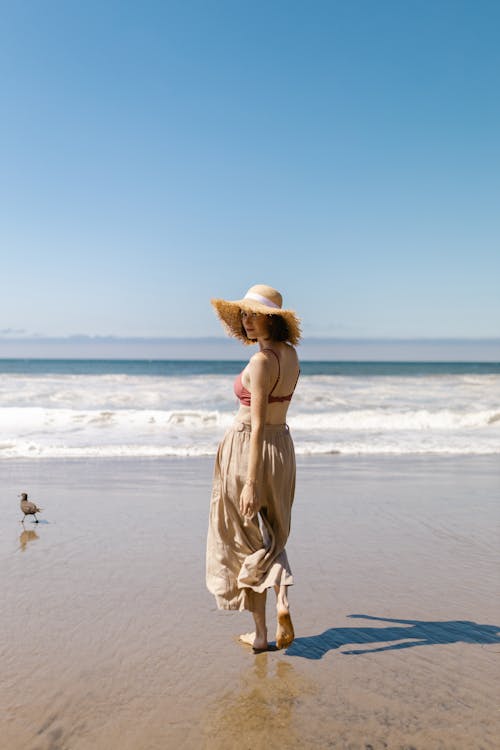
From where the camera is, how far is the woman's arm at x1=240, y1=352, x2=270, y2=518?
3.56 metres

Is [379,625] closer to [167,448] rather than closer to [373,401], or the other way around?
[167,448]

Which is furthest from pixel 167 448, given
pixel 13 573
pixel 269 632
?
pixel 269 632

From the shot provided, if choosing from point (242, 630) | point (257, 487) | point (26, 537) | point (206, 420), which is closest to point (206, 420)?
point (206, 420)

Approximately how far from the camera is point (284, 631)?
3.55 metres

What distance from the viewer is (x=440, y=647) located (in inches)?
153

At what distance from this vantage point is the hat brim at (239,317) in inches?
144

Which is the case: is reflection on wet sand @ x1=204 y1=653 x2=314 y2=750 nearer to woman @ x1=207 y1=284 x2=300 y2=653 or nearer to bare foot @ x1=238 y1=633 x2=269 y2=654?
bare foot @ x1=238 y1=633 x2=269 y2=654

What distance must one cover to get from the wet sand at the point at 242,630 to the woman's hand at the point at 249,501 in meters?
0.79

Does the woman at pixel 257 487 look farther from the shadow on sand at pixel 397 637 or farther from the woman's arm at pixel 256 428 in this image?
the shadow on sand at pixel 397 637

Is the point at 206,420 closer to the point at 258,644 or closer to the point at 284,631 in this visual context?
the point at 258,644

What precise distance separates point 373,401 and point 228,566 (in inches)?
920

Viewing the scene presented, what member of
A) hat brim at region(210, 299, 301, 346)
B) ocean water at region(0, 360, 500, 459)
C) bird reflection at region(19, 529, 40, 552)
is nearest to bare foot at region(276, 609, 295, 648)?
hat brim at region(210, 299, 301, 346)

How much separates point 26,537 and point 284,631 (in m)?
3.24

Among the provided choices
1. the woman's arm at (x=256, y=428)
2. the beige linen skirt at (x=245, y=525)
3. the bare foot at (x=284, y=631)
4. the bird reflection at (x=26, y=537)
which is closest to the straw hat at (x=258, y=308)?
the woman's arm at (x=256, y=428)
